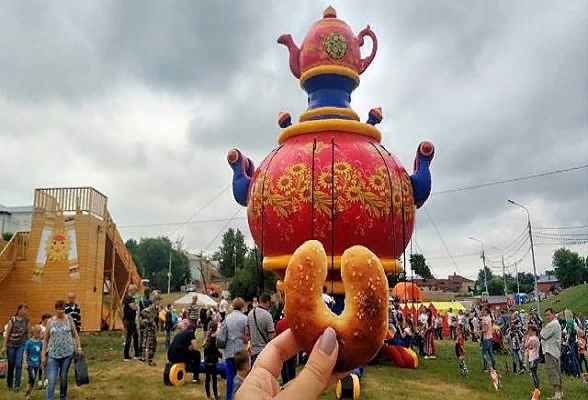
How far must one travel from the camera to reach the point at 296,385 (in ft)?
5.58

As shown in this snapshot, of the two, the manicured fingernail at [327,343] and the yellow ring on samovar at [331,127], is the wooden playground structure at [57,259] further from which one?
the manicured fingernail at [327,343]

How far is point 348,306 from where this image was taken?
2205 millimetres

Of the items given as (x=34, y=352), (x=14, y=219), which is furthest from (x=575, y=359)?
(x=14, y=219)

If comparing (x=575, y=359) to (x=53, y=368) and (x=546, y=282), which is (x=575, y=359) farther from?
(x=546, y=282)

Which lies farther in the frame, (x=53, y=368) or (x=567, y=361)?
(x=567, y=361)

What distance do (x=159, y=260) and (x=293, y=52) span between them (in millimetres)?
72217

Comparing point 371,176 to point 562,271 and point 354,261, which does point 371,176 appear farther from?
point 562,271

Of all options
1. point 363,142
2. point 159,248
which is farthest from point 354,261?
point 159,248

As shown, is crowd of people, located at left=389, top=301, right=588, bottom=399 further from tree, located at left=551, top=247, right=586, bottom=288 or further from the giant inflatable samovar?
tree, located at left=551, top=247, right=586, bottom=288

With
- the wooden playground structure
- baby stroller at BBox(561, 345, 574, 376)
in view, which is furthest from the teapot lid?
the wooden playground structure

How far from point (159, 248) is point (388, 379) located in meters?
71.6

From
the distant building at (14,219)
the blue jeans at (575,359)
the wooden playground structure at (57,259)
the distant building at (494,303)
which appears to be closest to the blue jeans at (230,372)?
the blue jeans at (575,359)

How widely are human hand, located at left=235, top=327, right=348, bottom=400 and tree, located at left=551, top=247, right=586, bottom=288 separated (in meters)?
80.2

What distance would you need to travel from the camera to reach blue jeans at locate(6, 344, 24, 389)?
8789mm
